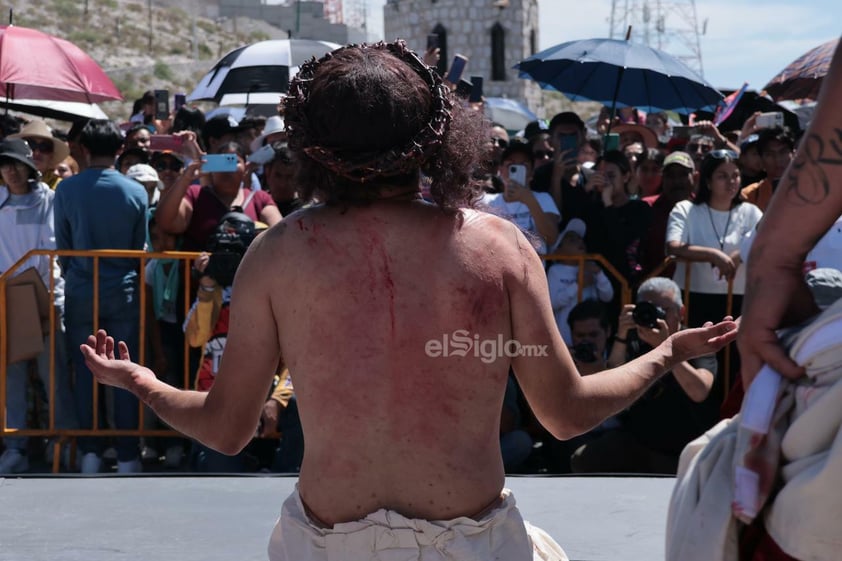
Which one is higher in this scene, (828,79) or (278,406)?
(828,79)

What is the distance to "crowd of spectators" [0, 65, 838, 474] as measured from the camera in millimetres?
6117

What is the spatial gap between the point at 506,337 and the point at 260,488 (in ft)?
9.20

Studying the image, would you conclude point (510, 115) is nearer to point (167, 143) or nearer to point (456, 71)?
point (456, 71)

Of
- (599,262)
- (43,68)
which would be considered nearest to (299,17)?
(43,68)

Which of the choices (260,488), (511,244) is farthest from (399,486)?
(260,488)

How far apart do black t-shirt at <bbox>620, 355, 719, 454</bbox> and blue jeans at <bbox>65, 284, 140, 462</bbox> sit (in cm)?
268

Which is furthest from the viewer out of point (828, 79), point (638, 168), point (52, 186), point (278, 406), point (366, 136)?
point (638, 168)

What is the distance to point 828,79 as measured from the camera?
1.87 metres

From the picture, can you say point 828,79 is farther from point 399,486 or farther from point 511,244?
point 399,486

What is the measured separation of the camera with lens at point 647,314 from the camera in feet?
17.4

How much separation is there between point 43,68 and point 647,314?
16.4ft

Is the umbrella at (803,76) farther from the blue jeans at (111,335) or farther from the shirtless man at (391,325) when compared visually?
the shirtless man at (391,325)

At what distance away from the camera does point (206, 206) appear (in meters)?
6.74

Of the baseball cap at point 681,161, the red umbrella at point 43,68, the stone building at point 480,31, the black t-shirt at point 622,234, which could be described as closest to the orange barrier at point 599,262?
the black t-shirt at point 622,234
